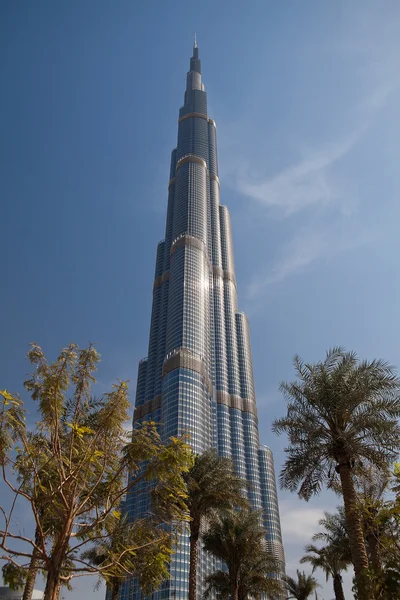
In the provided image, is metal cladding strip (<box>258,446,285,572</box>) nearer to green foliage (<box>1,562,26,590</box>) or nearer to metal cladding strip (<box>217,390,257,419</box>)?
metal cladding strip (<box>217,390,257,419</box>)

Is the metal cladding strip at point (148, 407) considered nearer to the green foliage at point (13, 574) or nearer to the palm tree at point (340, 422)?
the palm tree at point (340, 422)

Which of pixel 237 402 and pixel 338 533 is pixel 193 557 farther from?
pixel 237 402

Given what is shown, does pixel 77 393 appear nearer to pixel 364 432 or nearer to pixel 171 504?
pixel 171 504

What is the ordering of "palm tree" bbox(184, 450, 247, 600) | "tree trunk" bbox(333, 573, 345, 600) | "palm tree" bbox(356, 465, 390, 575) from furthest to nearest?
"tree trunk" bbox(333, 573, 345, 600) < "palm tree" bbox(184, 450, 247, 600) < "palm tree" bbox(356, 465, 390, 575)

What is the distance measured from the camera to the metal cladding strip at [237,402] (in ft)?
598

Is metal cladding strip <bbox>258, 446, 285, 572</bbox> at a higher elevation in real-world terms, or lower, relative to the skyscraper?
lower

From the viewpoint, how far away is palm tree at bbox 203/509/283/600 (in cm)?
3644

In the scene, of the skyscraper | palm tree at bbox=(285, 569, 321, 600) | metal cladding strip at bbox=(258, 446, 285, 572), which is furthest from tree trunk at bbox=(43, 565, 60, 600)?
metal cladding strip at bbox=(258, 446, 285, 572)

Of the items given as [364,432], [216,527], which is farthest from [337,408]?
[216,527]

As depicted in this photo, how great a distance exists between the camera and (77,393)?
15.9 m

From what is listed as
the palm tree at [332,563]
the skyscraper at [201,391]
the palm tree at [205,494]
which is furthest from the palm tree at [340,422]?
the skyscraper at [201,391]

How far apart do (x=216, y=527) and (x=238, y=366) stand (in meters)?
163

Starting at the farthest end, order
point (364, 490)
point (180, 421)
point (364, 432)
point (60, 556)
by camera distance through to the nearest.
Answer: point (180, 421) → point (364, 490) → point (364, 432) → point (60, 556)

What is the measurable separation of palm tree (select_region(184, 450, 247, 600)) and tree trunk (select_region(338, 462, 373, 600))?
39.8ft
